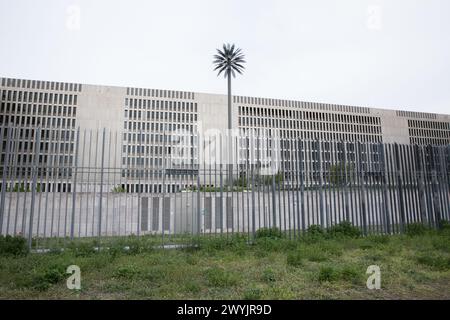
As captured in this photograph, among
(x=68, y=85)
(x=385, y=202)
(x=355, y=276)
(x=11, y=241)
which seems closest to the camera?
(x=355, y=276)

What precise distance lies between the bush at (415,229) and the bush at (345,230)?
8.33 ft

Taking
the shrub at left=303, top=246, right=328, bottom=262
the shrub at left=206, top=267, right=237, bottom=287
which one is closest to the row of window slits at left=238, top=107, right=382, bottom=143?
the shrub at left=303, top=246, right=328, bottom=262

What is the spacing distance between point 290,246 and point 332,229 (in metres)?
2.85

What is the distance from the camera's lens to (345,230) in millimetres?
12359

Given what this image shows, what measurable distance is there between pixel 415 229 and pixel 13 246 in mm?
15300

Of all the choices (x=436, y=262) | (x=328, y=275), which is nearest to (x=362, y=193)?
(x=436, y=262)

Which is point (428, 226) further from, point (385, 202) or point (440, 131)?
point (440, 131)

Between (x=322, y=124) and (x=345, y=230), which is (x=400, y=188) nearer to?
(x=345, y=230)

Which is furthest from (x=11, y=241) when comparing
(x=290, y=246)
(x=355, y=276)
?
(x=355, y=276)

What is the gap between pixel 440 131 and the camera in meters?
103

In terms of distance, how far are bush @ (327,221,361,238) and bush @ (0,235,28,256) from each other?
10731mm

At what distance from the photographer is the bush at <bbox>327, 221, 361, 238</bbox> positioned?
12.1 metres

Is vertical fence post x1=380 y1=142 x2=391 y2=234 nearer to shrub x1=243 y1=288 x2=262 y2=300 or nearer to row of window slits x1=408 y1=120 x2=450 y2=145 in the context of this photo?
Answer: shrub x1=243 y1=288 x2=262 y2=300

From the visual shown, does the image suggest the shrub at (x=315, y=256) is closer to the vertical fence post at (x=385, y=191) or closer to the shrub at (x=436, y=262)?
the shrub at (x=436, y=262)
